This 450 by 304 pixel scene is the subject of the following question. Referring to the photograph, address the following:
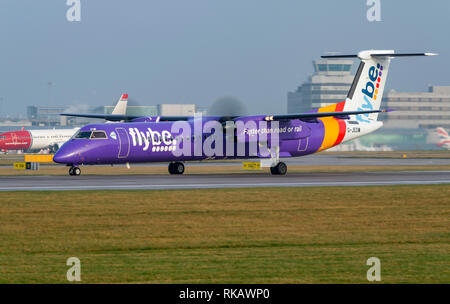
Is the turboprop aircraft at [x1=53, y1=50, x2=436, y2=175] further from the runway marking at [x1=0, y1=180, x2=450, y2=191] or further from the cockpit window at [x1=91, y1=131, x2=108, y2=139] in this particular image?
the runway marking at [x1=0, y1=180, x2=450, y2=191]

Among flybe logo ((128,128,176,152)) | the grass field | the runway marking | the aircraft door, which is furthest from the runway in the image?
flybe logo ((128,128,176,152))

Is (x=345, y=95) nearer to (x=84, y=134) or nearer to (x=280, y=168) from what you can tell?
(x=280, y=168)

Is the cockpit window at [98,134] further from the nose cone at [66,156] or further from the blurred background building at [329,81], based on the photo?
the blurred background building at [329,81]

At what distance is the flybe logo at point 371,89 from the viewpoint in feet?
152

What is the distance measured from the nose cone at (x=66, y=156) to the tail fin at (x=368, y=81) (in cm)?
1972

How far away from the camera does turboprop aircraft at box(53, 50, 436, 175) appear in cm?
3884

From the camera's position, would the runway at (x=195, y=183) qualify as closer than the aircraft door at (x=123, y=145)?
Yes

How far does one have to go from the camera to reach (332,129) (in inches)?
1764

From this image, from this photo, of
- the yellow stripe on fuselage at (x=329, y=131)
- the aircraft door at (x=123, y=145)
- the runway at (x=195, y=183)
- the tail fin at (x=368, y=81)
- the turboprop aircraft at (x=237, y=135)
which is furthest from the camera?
the tail fin at (x=368, y=81)

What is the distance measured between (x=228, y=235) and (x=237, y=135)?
22628 millimetres

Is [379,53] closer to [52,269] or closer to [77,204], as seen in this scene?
[77,204]

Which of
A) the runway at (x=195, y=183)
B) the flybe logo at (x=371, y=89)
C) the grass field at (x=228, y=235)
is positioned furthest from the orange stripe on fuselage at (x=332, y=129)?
the grass field at (x=228, y=235)

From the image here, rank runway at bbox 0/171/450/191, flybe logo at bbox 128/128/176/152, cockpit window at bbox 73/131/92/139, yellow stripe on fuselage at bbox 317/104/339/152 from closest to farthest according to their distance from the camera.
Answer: runway at bbox 0/171/450/191, cockpit window at bbox 73/131/92/139, flybe logo at bbox 128/128/176/152, yellow stripe on fuselage at bbox 317/104/339/152

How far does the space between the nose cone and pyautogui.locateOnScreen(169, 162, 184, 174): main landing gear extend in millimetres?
7778
